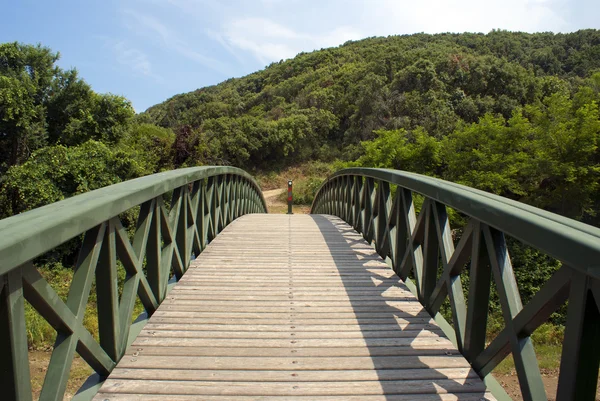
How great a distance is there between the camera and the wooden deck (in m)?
2.11

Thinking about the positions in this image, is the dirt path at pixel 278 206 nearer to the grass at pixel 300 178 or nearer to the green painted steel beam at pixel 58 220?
the grass at pixel 300 178

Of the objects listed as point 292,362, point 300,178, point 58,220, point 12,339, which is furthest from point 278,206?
point 12,339

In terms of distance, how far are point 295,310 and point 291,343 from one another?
0.55 meters

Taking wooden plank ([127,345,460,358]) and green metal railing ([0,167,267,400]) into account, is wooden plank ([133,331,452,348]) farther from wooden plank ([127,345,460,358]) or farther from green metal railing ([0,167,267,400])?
green metal railing ([0,167,267,400])

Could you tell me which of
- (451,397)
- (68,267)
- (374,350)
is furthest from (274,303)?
(68,267)

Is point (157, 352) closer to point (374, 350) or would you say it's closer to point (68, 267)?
point (374, 350)

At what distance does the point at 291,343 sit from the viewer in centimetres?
261

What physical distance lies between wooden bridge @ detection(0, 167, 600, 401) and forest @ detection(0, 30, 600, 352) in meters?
13.1

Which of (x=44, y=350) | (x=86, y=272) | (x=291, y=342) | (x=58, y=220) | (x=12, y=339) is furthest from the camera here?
(x=44, y=350)

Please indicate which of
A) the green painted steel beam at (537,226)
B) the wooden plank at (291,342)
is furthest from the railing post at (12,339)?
the green painted steel beam at (537,226)

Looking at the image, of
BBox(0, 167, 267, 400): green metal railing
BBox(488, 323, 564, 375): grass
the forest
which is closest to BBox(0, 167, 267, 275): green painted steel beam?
BBox(0, 167, 267, 400): green metal railing

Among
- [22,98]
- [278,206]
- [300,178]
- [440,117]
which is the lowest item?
[278,206]

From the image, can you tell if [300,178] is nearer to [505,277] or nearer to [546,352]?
[546,352]

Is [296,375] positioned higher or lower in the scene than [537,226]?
lower
